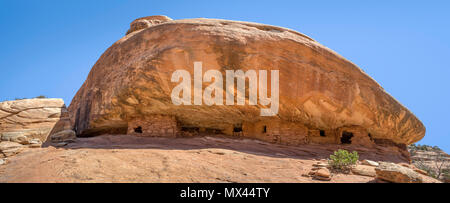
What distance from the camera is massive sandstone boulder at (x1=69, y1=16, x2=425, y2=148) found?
6.74m

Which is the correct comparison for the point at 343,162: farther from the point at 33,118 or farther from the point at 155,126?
the point at 33,118

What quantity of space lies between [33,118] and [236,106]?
6948 mm

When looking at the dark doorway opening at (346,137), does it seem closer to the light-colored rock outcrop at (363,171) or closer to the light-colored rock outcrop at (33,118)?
the light-colored rock outcrop at (363,171)

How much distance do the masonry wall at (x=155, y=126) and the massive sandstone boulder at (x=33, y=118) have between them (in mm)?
2721

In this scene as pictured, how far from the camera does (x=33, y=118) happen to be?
8555 millimetres

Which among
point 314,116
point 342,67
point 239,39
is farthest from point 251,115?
point 342,67

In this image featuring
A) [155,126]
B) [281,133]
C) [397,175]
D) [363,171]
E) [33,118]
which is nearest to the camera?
[397,175]

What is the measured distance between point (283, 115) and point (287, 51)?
195cm

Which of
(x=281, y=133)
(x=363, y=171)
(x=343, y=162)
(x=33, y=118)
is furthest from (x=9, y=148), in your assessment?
(x=363, y=171)

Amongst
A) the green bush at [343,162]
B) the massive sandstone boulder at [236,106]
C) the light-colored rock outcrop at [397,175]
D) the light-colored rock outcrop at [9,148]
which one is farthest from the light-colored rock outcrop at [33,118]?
the light-colored rock outcrop at [397,175]

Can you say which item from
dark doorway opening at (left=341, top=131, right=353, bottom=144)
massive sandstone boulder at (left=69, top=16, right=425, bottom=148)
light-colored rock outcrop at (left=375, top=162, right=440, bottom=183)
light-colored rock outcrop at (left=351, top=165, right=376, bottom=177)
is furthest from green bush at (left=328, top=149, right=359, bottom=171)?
dark doorway opening at (left=341, top=131, right=353, bottom=144)

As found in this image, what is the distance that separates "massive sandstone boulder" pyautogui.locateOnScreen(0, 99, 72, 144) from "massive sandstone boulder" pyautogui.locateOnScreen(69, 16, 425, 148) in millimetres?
702
